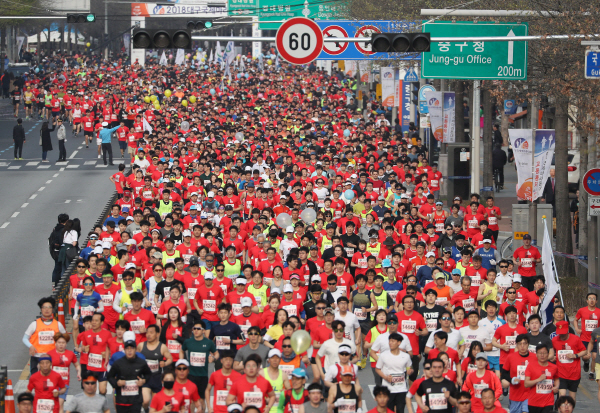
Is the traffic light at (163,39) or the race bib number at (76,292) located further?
the race bib number at (76,292)

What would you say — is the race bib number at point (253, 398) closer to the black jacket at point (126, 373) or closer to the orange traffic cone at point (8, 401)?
the black jacket at point (126, 373)

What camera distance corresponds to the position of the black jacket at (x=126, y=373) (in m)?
12.2

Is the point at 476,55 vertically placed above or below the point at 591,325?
above

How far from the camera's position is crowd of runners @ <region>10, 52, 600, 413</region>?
38.5 ft

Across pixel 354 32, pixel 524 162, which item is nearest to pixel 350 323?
pixel 524 162

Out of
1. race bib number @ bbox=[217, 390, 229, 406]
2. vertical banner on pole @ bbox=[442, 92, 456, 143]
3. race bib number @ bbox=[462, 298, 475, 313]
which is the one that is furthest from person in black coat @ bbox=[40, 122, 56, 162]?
race bib number @ bbox=[217, 390, 229, 406]

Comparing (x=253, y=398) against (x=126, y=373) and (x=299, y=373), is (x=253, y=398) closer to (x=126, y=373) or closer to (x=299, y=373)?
(x=299, y=373)

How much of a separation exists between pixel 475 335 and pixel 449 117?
53.7ft

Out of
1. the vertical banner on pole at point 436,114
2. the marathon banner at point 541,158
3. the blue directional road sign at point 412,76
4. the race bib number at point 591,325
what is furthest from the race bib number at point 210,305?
the blue directional road sign at point 412,76

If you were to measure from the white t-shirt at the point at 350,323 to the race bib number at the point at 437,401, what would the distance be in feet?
8.89

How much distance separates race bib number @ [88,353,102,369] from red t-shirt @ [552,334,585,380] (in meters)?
6.04

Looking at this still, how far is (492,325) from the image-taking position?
14.2 metres

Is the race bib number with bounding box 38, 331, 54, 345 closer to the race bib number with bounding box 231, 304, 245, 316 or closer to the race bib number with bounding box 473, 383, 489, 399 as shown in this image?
the race bib number with bounding box 231, 304, 245, 316

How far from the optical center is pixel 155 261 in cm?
1684
